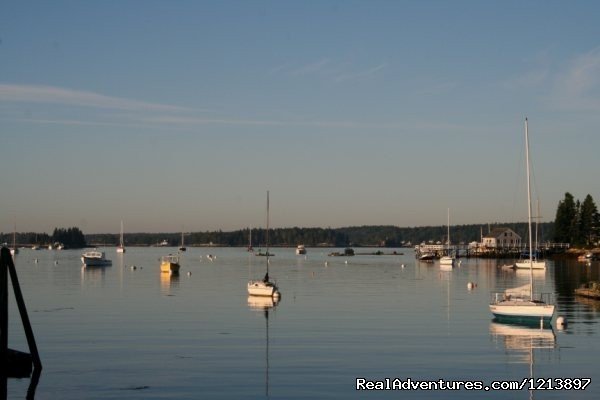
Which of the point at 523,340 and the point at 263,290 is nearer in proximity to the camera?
the point at 523,340

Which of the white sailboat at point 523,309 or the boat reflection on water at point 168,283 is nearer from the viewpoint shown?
the white sailboat at point 523,309

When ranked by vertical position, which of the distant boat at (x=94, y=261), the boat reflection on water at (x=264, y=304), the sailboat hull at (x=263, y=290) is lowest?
the boat reflection on water at (x=264, y=304)

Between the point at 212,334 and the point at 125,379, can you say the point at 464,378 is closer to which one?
the point at 125,379

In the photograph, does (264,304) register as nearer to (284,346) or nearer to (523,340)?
(284,346)

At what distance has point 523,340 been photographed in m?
49.4

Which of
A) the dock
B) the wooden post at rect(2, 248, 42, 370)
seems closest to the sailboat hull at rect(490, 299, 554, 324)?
the dock

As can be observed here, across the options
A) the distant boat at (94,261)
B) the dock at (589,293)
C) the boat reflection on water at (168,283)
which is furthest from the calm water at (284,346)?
the distant boat at (94,261)

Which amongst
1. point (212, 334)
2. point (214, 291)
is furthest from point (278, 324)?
point (214, 291)

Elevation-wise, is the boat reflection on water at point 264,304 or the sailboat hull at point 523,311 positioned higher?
the sailboat hull at point 523,311

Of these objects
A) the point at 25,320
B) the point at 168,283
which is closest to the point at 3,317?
the point at 25,320

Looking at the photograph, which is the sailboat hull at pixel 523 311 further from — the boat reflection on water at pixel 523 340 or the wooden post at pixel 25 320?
the wooden post at pixel 25 320

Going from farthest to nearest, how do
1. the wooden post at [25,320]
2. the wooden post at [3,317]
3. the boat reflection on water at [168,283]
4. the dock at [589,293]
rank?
the boat reflection on water at [168,283]
the dock at [589,293]
the wooden post at [25,320]
the wooden post at [3,317]

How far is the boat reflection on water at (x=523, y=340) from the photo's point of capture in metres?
43.0

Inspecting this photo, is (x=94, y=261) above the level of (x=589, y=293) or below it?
above
